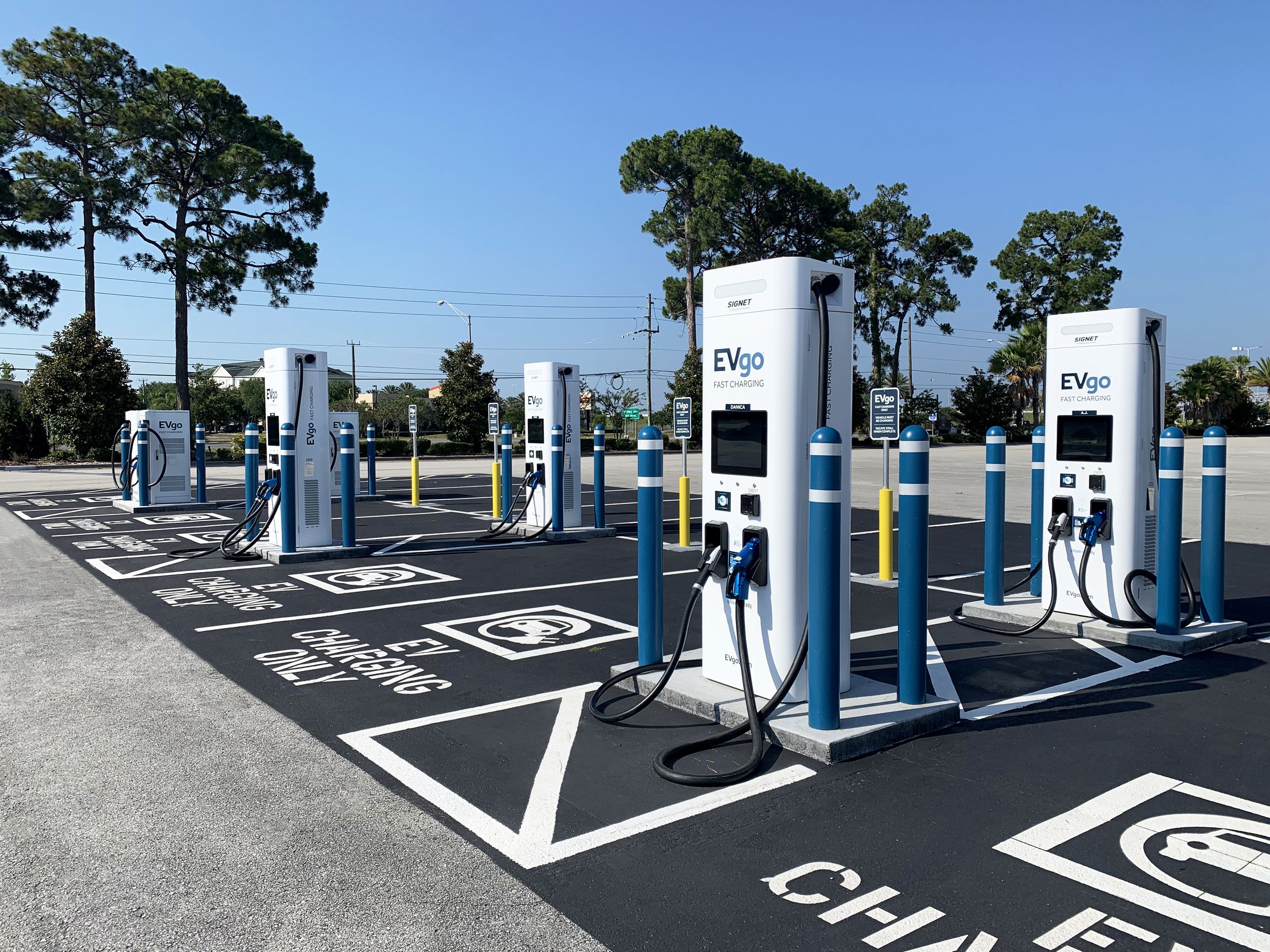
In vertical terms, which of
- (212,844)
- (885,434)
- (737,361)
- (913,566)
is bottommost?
(212,844)

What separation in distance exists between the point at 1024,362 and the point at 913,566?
6206cm

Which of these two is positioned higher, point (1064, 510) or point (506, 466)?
point (506, 466)

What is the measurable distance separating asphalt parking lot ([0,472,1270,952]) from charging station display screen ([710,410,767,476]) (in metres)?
1.43

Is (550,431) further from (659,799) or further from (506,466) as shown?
(659,799)

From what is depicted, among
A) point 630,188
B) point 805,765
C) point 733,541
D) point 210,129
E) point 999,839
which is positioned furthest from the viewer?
point 630,188

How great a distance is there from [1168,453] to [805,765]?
397 cm

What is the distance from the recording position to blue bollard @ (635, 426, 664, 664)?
5.81 m

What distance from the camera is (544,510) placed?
13906mm

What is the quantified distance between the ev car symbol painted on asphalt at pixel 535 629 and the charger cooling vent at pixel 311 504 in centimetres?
475

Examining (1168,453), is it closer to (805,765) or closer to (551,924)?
(805,765)

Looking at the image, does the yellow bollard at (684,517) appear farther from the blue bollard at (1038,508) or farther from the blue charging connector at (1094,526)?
the blue charging connector at (1094,526)

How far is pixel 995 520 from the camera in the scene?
7.92 metres

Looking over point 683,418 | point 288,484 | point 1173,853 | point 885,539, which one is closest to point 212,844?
point 1173,853

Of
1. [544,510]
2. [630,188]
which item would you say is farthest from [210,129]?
[544,510]
